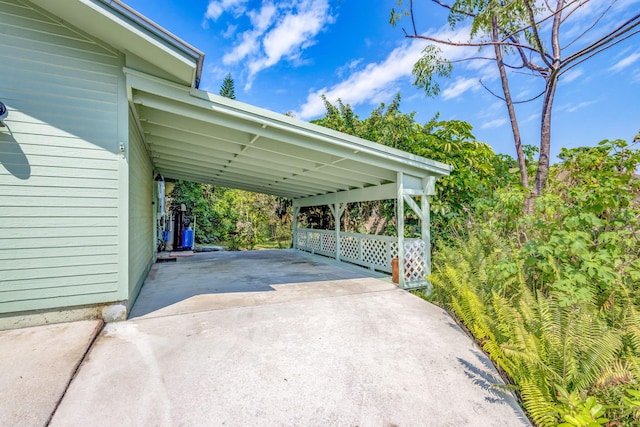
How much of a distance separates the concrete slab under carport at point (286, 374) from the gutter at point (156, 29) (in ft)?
10.3

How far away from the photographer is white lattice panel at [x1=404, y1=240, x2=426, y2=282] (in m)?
5.51

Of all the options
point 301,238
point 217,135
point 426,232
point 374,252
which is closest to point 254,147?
point 217,135

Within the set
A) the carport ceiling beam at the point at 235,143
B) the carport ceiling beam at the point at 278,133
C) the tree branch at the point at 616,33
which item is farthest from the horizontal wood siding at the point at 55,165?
the tree branch at the point at 616,33

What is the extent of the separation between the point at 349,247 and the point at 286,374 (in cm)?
602

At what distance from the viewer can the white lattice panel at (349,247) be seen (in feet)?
26.3

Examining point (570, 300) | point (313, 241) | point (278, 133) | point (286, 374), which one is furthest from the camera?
point (313, 241)

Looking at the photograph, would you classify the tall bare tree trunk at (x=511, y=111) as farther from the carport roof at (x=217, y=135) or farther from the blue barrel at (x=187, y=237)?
the blue barrel at (x=187, y=237)

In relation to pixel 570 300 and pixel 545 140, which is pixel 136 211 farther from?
pixel 545 140

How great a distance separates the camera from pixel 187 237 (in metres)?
11.2

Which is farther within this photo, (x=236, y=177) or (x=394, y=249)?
(x=236, y=177)

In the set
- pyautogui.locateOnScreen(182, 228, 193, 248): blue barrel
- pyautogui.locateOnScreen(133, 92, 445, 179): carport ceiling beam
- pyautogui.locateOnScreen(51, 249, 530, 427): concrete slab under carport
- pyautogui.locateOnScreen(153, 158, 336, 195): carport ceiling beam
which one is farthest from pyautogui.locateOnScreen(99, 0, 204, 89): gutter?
pyautogui.locateOnScreen(182, 228, 193, 248): blue barrel

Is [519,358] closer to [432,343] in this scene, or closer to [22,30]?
[432,343]

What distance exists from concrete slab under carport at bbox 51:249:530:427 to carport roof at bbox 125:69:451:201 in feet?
8.81

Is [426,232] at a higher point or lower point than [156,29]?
lower
